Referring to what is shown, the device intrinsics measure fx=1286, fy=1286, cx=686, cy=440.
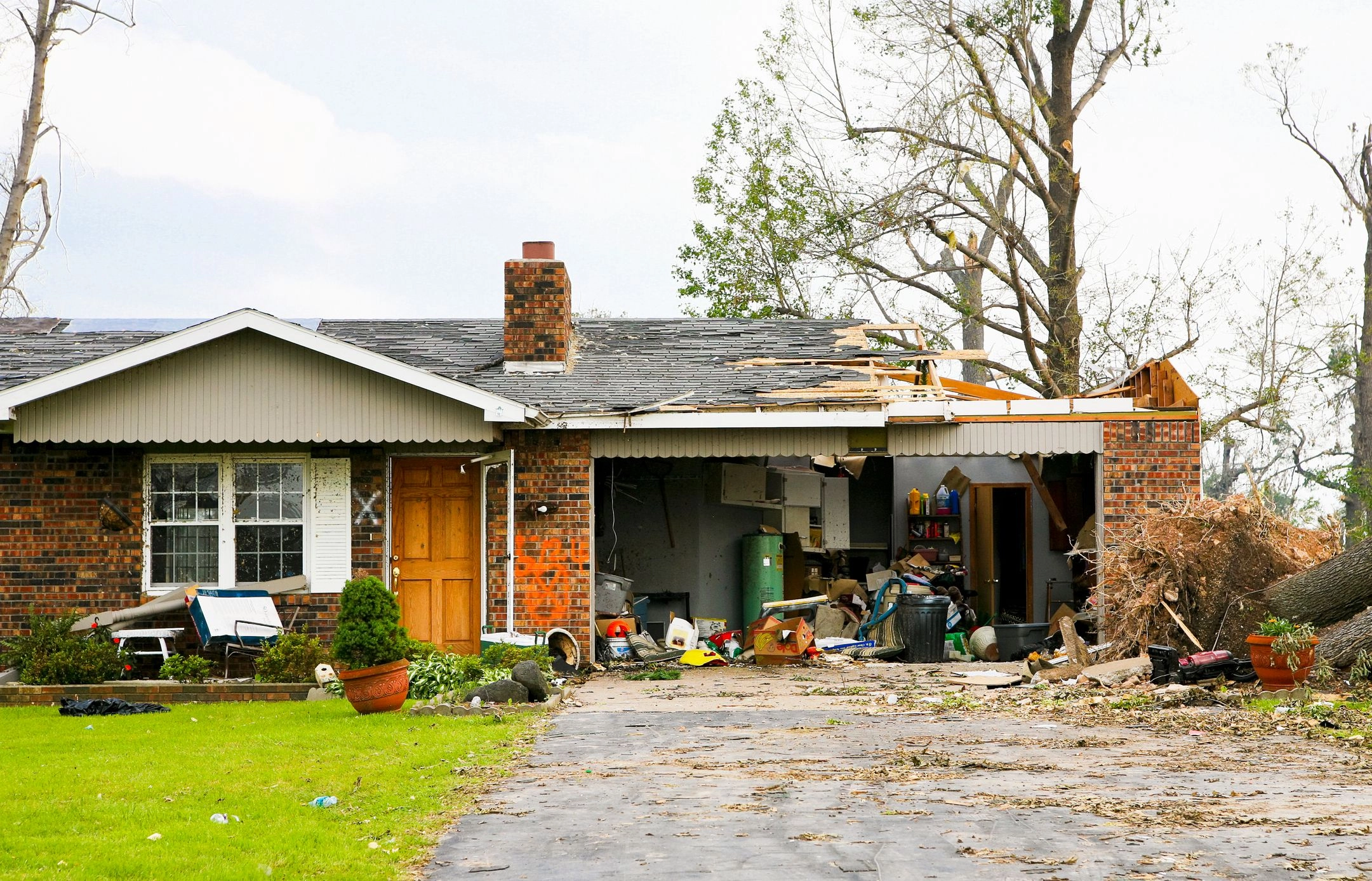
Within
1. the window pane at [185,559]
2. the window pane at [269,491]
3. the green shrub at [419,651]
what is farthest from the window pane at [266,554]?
the green shrub at [419,651]

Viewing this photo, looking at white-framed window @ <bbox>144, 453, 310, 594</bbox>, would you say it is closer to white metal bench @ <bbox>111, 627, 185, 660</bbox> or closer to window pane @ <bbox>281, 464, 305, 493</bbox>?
window pane @ <bbox>281, 464, 305, 493</bbox>

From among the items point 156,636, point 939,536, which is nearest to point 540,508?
point 156,636

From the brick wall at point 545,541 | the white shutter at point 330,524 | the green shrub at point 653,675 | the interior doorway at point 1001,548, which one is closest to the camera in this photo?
the green shrub at point 653,675

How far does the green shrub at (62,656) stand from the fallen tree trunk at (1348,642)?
10326 millimetres

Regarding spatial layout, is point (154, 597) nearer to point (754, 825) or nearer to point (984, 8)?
point (754, 825)

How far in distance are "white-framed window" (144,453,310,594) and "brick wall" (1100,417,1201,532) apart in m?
8.22

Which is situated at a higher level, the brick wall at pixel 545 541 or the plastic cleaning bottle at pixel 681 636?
the brick wall at pixel 545 541

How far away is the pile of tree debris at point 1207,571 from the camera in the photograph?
Result: 11.8 meters

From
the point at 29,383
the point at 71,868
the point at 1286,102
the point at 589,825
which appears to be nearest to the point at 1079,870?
the point at 589,825

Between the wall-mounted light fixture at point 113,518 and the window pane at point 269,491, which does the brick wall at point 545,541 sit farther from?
the wall-mounted light fixture at point 113,518

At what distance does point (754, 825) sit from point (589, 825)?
70cm

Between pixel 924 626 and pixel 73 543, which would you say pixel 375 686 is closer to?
pixel 73 543

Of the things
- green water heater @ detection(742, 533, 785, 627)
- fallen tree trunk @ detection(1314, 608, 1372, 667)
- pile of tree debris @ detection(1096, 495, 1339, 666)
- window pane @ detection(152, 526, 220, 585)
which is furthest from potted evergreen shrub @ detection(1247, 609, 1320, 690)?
window pane @ detection(152, 526, 220, 585)

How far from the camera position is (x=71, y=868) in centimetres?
466
